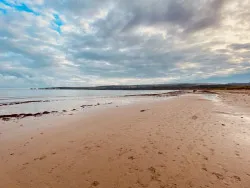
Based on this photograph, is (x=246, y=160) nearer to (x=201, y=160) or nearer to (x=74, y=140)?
(x=201, y=160)

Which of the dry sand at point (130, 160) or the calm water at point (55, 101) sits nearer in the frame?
the dry sand at point (130, 160)

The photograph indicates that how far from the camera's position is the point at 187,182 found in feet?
14.9

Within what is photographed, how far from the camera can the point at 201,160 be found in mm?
5812

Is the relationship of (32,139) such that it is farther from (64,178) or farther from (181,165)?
(181,165)

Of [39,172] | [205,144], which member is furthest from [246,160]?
[39,172]

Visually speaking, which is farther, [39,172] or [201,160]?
[201,160]

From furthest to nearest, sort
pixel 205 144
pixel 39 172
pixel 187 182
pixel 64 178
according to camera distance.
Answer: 1. pixel 205 144
2. pixel 39 172
3. pixel 64 178
4. pixel 187 182

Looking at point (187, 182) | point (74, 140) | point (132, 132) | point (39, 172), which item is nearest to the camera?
point (187, 182)

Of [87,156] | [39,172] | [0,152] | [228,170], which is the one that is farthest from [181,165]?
[0,152]

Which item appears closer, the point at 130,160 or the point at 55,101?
the point at 130,160

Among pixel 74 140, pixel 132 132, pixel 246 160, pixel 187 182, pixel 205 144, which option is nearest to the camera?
pixel 187 182

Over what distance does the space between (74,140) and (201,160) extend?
5.93m

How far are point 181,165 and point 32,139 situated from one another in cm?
772

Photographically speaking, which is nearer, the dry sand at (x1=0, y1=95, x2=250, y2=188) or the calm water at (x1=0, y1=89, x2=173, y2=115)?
the dry sand at (x1=0, y1=95, x2=250, y2=188)
